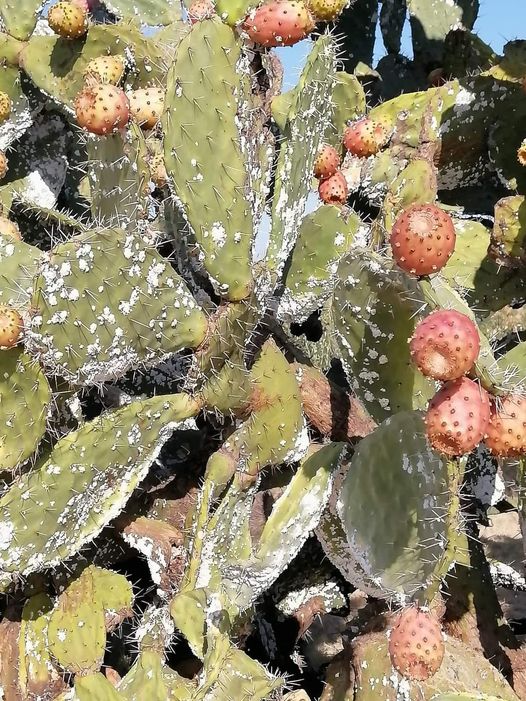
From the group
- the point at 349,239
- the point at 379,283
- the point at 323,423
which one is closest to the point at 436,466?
the point at 379,283

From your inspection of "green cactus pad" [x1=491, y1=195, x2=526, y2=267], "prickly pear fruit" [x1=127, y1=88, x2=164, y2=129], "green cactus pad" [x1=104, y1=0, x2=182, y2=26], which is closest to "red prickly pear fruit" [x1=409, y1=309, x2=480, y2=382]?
"green cactus pad" [x1=491, y1=195, x2=526, y2=267]

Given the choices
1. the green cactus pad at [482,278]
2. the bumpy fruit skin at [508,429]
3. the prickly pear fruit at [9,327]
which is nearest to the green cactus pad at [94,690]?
the prickly pear fruit at [9,327]

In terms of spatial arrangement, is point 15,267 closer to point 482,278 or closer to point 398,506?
point 398,506

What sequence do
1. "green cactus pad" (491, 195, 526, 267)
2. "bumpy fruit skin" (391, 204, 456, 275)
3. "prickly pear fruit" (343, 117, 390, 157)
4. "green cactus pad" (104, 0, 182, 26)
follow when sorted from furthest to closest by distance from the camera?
"green cactus pad" (104, 0, 182, 26) < "prickly pear fruit" (343, 117, 390, 157) < "green cactus pad" (491, 195, 526, 267) < "bumpy fruit skin" (391, 204, 456, 275)

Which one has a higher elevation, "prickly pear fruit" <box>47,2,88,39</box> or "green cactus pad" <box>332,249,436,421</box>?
"prickly pear fruit" <box>47,2,88,39</box>

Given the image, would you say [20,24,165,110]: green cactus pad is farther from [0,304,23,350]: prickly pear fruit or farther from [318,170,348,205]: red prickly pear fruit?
[0,304,23,350]: prickly pear fruit

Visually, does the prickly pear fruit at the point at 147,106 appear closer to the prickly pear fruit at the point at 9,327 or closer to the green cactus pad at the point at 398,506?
the prickly pear fruit at the point at 9,327

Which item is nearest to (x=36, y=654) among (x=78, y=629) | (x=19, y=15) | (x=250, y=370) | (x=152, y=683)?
(x=78, y=629)

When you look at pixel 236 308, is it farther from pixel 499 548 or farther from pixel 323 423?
pixel 499 548
